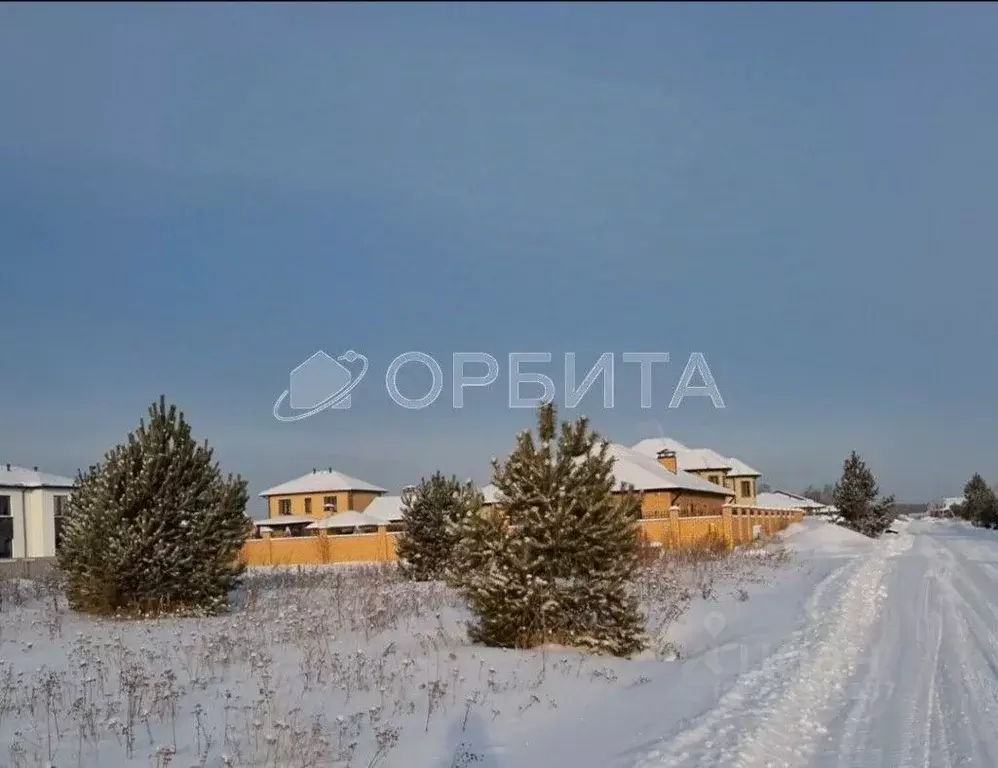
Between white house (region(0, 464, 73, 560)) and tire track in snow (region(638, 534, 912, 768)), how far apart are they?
140 feet

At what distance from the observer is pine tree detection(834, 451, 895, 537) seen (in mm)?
52375

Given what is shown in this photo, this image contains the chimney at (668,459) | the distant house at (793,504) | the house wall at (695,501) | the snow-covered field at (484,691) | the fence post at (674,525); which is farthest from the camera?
the distant house at (793,504)

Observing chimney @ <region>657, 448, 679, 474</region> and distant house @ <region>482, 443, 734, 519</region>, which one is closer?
distant house @ <region>482, 443, 734, 519</region>

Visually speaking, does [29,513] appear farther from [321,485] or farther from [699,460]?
[699,460]

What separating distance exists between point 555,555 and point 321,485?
5341 cm

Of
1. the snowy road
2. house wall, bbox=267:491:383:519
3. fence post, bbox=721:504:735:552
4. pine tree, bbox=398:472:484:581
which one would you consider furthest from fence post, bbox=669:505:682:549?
house wall, bbox=267:491:383:519

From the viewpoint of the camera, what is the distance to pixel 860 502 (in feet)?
172

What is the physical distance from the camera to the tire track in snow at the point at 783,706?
6.79m

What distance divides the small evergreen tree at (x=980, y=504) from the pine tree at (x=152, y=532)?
75121 millimetres

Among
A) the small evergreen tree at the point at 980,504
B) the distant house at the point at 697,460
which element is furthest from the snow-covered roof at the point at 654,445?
the small evergreen tree at the point at 980,504

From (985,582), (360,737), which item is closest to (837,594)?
(985,582)

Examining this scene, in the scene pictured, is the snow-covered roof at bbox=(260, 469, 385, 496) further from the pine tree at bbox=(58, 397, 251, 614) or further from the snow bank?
the pine tree at bbox=(58, 397, 251, 614)

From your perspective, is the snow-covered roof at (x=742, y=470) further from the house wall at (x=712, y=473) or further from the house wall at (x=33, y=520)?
the house wall at (x=33, y=520)

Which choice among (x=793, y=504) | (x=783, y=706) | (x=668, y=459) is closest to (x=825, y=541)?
(x=668, y=459)
